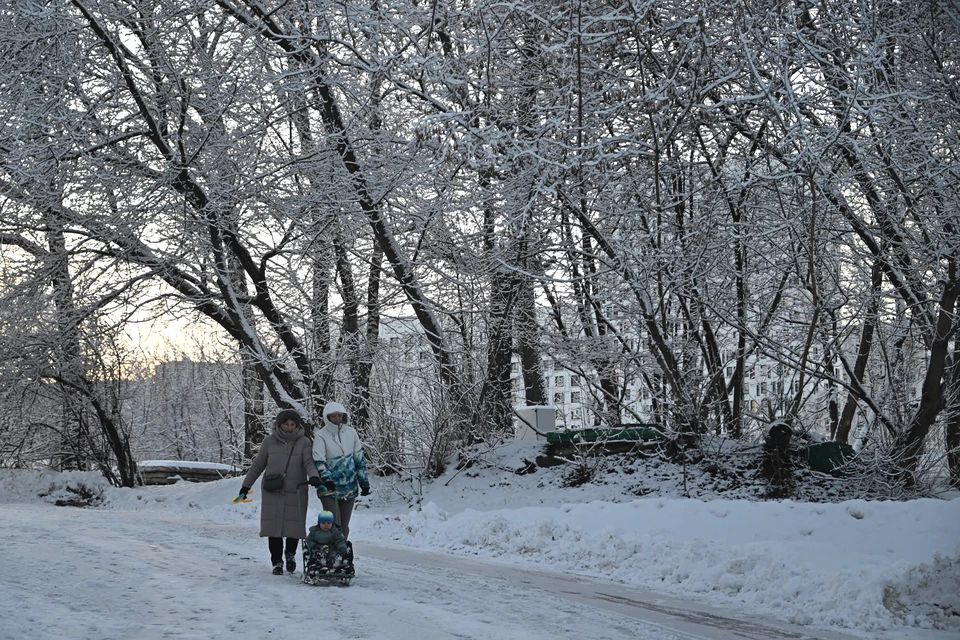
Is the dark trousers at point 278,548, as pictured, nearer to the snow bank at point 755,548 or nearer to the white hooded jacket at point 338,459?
the white hooded jacket at point 338,459

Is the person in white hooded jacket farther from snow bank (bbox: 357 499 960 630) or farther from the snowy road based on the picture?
snow bank (bbox: 357 499 960 630)

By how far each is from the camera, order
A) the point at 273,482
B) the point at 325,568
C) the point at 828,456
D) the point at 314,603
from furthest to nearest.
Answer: the point at 828,456
the point at 273,482
the point at 325,568
the point at 314,603

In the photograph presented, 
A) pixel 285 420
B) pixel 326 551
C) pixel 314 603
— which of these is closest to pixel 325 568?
pixel 326 551

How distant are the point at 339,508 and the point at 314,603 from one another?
7.50ft

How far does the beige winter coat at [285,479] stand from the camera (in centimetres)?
936

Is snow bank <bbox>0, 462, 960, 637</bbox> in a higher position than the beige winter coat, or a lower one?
lower

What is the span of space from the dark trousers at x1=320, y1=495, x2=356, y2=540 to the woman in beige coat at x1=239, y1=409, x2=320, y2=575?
0.21m

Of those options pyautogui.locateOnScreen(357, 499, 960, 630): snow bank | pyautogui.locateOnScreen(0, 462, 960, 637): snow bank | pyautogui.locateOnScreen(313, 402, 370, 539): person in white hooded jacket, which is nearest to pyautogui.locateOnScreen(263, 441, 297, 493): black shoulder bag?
pyautogui.locateOnScreen(313, 402, 370, 539): person in white hooded jacket

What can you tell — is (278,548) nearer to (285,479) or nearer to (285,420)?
(285,479)

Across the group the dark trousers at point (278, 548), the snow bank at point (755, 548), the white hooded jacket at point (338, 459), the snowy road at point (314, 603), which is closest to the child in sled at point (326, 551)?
the snowy road at point (314, 603)

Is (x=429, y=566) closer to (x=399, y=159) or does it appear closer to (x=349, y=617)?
(x=349, y=617)

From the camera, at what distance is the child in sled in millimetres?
8609

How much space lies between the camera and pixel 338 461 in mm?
9727

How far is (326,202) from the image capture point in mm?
18891
